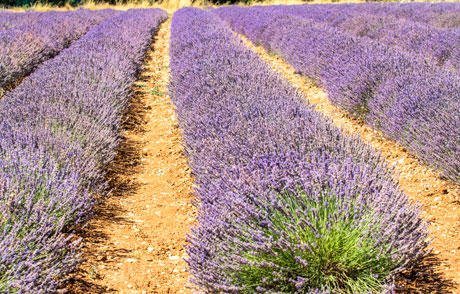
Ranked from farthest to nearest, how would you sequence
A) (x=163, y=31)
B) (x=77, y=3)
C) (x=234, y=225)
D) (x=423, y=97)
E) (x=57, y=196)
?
(x=77, y=3) < (x=163, y=31) < (x=423, y=97) < (x=57, y=196) < (x=234, y=225)

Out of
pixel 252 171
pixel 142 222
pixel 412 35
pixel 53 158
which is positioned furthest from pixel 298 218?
pixel 412 35

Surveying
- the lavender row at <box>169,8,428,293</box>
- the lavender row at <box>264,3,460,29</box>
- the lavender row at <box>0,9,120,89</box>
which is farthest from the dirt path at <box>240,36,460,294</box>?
the lavender row at <box>264,3,460,29</box>

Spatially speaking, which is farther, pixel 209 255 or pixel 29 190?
pixel 29 190

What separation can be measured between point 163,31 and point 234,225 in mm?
12651

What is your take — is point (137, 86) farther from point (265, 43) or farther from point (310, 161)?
point (310, 161)

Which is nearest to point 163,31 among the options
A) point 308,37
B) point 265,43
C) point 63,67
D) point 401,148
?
point 265,43

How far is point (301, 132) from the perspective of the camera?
2818 mm

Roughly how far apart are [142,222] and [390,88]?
3.04 meters

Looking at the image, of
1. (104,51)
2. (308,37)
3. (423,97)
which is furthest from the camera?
(308,37)

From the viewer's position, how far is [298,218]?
1955 mm

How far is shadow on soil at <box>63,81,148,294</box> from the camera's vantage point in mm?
2299

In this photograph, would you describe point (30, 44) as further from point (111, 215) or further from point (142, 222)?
point (142, 222)

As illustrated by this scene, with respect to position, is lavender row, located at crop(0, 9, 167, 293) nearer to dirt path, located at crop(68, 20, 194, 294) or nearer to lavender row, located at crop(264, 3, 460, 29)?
dirt path, located at crop(68, 20, 194, 294)

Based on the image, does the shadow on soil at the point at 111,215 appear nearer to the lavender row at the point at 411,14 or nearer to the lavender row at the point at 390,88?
the lavender row at the point at 390,88
